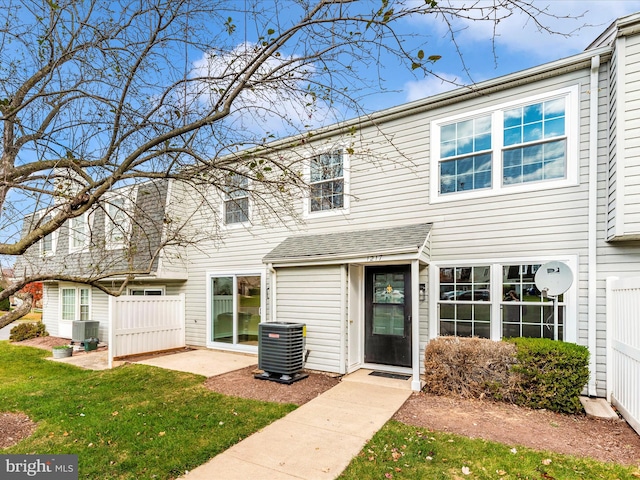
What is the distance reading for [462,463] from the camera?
3641 millimetres

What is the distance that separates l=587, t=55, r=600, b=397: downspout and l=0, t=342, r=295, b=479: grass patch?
4534 mm

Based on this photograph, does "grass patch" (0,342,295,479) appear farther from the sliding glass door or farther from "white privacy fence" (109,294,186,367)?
the sliding glass door

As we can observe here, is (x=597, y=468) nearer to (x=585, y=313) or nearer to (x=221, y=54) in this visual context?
(x=585, y=313)

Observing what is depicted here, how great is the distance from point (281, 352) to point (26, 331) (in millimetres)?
11743

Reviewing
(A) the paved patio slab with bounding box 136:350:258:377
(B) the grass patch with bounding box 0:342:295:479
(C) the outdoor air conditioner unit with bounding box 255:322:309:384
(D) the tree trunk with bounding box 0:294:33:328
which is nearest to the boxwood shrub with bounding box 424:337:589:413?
(C) the outdoor air conditioner unit with bounding box 255:322:309:384

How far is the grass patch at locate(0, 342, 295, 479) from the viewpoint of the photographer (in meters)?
3.77

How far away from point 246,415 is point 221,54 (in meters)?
4.56

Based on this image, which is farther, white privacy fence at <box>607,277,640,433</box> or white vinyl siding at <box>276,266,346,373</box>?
white vinyl siding at <box>276,266,346,373</box>

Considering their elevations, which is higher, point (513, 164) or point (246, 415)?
point (513, 164)

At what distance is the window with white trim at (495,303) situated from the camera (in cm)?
588

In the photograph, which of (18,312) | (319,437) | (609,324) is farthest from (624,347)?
(18,312)

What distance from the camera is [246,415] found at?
16.4ft

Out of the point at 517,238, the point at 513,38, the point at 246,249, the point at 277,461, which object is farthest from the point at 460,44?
the point at 246,249

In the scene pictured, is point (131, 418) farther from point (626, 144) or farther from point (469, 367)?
point (626, 144)
